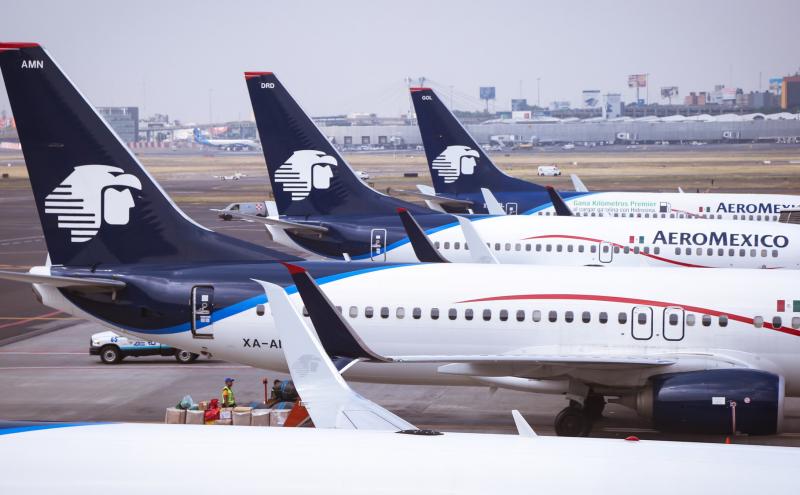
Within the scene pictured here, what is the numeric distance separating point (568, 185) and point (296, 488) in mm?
121953

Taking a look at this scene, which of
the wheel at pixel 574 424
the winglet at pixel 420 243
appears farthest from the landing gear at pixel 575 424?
the winglet at pixel 420 243

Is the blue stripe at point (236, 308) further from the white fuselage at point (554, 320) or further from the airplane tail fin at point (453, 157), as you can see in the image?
the airplane tail fin at point (453, 157)

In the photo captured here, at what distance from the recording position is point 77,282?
2269 cm

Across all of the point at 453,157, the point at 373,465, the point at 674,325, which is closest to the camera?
the point at 373,465

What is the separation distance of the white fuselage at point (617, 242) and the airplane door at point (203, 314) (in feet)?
47.6

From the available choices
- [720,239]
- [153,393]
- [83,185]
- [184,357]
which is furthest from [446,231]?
[83,185]

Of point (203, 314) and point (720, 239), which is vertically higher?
point (720, 239)

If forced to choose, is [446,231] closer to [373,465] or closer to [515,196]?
[515,196]

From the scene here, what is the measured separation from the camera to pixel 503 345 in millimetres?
23016

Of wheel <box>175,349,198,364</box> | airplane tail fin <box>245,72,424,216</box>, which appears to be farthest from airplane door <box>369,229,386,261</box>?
wheel <box>175,349,198,364</box>

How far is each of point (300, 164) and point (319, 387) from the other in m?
26.0

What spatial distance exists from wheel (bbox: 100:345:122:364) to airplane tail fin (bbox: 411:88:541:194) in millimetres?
23366

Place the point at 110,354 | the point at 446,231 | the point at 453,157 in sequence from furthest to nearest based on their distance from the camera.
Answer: the point at 453,157 → the point at 446,231 → the point at 110,354

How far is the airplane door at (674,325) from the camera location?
22531mm
